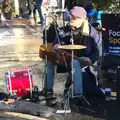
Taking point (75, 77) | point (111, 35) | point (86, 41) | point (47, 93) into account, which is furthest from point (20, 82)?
point (111, 35)

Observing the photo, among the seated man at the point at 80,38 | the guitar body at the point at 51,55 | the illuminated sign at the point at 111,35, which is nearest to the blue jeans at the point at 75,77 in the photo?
the seated man at the point at 80,38

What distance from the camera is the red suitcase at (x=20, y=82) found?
5938 millimetres

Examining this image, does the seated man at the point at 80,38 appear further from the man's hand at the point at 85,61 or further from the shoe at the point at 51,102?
the shoe at the point at 51,102

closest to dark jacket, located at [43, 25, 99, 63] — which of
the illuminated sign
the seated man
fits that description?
the seated man

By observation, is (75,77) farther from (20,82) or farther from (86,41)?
(20,82)

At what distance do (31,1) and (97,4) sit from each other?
43.1 ft

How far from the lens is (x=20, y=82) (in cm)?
596

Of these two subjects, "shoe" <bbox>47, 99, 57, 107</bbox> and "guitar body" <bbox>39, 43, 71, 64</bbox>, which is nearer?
"guitar body" <bbox>39, 43, 71, 64</bbox>

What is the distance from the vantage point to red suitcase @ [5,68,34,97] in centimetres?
594

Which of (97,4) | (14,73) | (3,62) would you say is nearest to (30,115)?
(14,73)

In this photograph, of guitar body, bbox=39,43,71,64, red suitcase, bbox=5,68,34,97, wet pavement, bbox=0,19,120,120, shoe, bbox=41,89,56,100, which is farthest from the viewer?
shoe, bbox=41,89,56,100

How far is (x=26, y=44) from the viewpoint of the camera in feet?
37.2

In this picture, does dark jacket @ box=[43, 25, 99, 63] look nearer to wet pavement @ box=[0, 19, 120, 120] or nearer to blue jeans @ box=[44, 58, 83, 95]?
blue jeans @ box=[44, 58, 83, 95]

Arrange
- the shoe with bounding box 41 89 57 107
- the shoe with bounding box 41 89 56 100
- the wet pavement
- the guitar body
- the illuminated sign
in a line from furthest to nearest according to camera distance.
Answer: the illuminated sign < the shoe with bounding box 41 89 56 100 < the shoe with bounding box 41 89 57 107 < the guitar body < the wet pavement
